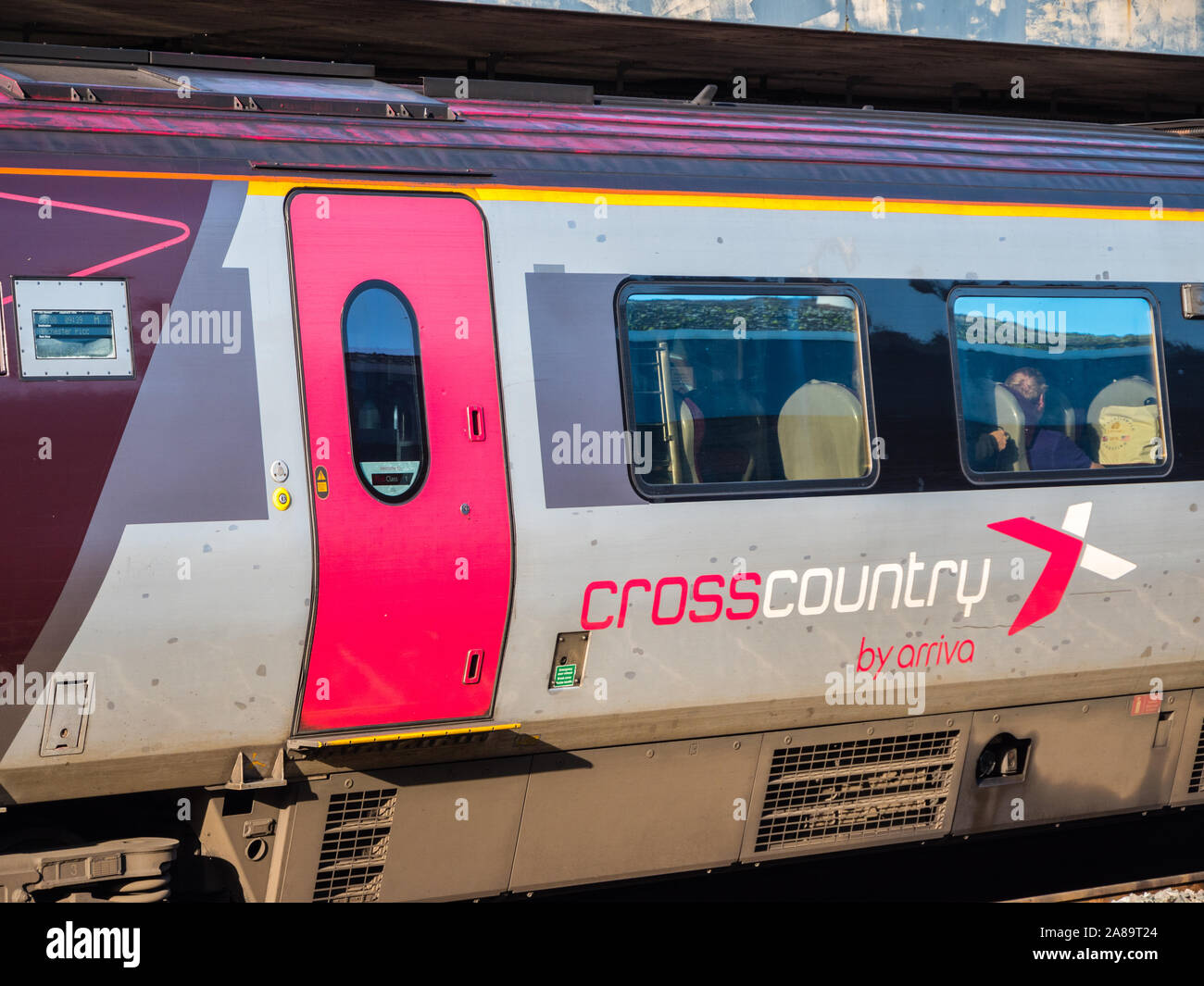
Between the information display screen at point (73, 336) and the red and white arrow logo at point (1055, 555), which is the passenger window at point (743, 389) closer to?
the red and white arrow logo at point (1055, 555)

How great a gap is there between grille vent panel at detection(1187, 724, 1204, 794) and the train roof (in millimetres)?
2790

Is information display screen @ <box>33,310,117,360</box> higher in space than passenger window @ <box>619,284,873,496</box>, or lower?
higher

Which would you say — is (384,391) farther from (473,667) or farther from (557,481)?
(473,667)

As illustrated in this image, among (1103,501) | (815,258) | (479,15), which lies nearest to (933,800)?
(1103,501)

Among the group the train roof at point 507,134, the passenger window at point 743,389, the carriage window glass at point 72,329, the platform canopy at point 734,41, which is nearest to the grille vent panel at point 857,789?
the passenger window at point 743,389

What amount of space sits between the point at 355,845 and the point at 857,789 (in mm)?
2258

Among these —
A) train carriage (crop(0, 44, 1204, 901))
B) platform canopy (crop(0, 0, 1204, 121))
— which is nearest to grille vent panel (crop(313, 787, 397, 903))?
train carriage (crop(0, 44, 1204, 901))

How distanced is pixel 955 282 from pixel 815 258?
72 centimetres

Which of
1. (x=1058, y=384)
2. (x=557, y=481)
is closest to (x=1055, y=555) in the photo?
(x=1058, y=384)

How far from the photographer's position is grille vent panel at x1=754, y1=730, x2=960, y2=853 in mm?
5742

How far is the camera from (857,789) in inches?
232

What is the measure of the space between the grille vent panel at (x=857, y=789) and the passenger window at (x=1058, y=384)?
128 cm

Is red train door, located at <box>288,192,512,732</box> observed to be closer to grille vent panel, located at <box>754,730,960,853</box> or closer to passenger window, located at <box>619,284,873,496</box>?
passenger window, located at <box>619,284,873,496</box>

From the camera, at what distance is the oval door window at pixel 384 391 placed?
189 inches
